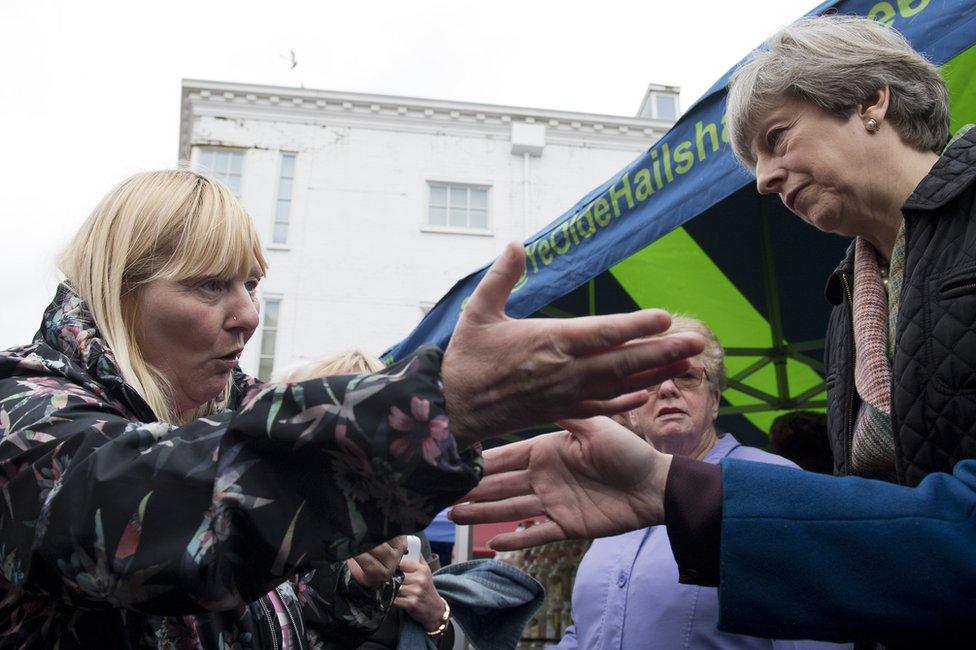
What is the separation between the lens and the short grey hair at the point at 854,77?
171cm

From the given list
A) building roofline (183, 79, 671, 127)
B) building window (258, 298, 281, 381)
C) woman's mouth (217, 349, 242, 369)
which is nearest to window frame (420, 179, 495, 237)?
building roofline (183, 79, 671, 127)

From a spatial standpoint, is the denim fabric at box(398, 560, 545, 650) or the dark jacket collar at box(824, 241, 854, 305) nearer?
the dark jacket collar at box(824, 241, 854, 305)

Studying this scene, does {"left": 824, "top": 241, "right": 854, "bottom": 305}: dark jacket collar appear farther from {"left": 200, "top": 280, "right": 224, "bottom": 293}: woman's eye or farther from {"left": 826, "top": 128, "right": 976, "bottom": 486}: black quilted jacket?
{"left": 200, "top": 280, "right": 224, "bottom": 293}: woman's eye

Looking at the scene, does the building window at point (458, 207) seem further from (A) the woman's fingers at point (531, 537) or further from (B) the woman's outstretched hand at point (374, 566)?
(A) the woman's fingers at point (531, 537)

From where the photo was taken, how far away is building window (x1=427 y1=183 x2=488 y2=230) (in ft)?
58.2

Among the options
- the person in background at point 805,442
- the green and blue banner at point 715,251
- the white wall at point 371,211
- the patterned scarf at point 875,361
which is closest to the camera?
the patterned scarf at point 875,361

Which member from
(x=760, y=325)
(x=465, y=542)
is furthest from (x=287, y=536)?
(x=760, y=325)

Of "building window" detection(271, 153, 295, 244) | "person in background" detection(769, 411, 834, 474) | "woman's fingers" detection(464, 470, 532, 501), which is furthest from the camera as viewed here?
"building window" detection(271, 153, 295, 244)

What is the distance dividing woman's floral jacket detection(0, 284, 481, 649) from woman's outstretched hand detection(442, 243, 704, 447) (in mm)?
41

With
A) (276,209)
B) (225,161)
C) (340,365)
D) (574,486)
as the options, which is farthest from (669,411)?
(225,161)

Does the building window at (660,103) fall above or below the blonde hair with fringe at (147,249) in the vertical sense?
above

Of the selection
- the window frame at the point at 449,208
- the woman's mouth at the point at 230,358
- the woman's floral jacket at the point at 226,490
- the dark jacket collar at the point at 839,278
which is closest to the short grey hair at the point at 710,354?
the dark jacket collar at the point at 839,278

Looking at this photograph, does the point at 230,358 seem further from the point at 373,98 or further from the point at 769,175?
the point at 373,98

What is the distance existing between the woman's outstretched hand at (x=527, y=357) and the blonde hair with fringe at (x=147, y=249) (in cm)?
60
